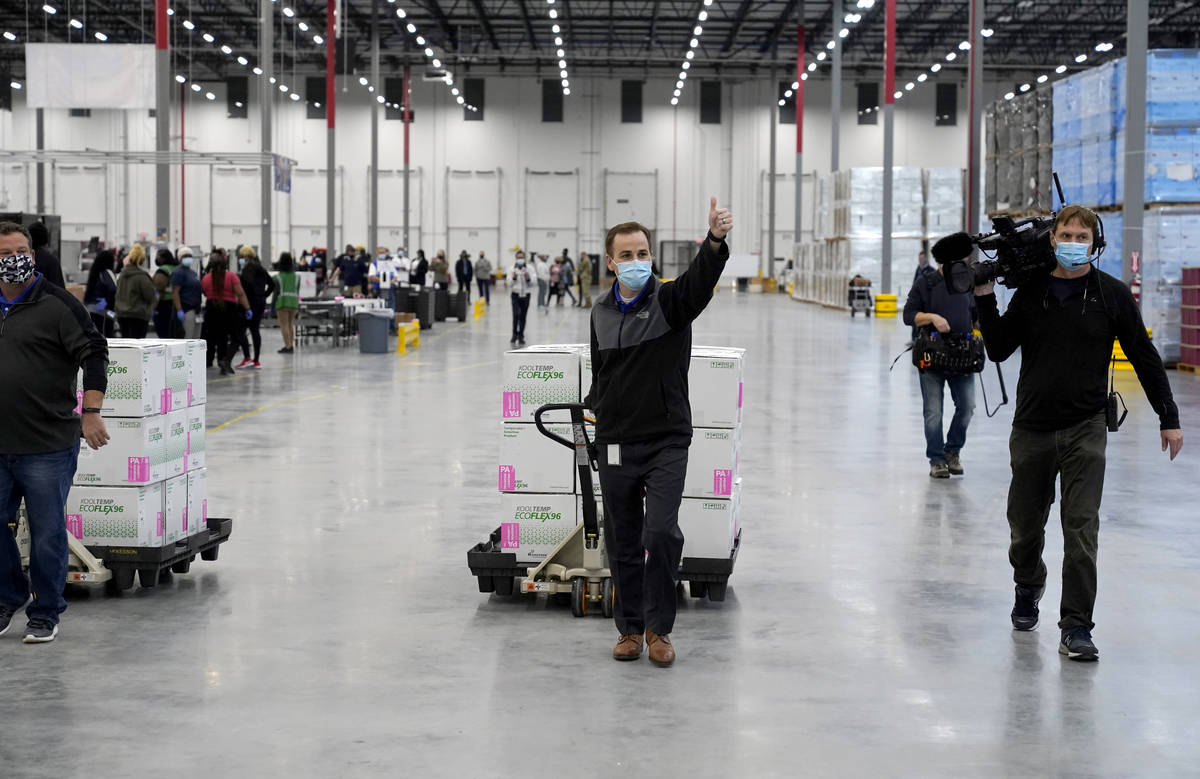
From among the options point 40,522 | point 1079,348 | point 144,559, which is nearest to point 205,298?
point 144,559

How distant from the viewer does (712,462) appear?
692cm

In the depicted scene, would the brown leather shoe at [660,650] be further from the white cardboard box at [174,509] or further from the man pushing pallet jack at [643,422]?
the white cardboard box at [174,509]

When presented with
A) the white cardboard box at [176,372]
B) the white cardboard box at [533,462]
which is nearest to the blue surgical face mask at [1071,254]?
the white cardboard box at [533,462]

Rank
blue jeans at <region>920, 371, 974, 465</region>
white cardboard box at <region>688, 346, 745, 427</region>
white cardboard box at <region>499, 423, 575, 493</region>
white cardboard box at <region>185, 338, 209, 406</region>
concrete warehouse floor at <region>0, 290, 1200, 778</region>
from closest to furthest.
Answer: concrete warehouse floor at <region>0, 290, 1200, 778</region>
white cardboard box at <region>688, 346, 745, 427</region>
white cardboard box at <region>499, 423, 575, 493</region>
white cardboard box at <region>185, 338, 209, 406</region>
blue jeans at <region>920, 371, 974, 465</region>

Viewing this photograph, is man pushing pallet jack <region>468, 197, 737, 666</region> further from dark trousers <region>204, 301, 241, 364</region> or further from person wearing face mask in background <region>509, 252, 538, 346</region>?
person wearing face mask in background <region>509, 252, 538, 346</region>

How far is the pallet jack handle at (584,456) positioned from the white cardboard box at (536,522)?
0.22 meters

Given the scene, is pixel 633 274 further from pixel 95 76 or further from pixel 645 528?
pixel 95 76

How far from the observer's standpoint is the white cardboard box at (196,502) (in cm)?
760

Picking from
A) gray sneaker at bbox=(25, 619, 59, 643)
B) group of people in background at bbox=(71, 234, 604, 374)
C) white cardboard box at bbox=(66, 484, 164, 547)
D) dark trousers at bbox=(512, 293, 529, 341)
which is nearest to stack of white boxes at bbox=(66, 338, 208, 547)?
white cardboard box at bbox=(66, 484, 164, 547)

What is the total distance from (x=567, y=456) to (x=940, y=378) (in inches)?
200

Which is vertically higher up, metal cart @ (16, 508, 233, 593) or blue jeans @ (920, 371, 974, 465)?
blue jeans @ (920, 371, 974, 465)

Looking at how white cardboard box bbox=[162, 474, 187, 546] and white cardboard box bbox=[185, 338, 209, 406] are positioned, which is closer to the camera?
white cardboard box bbox=[162, 474, 187, 546]

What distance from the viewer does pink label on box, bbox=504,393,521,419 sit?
703cm

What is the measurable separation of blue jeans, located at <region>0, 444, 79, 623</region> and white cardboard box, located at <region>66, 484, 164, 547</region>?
0.79 meters
